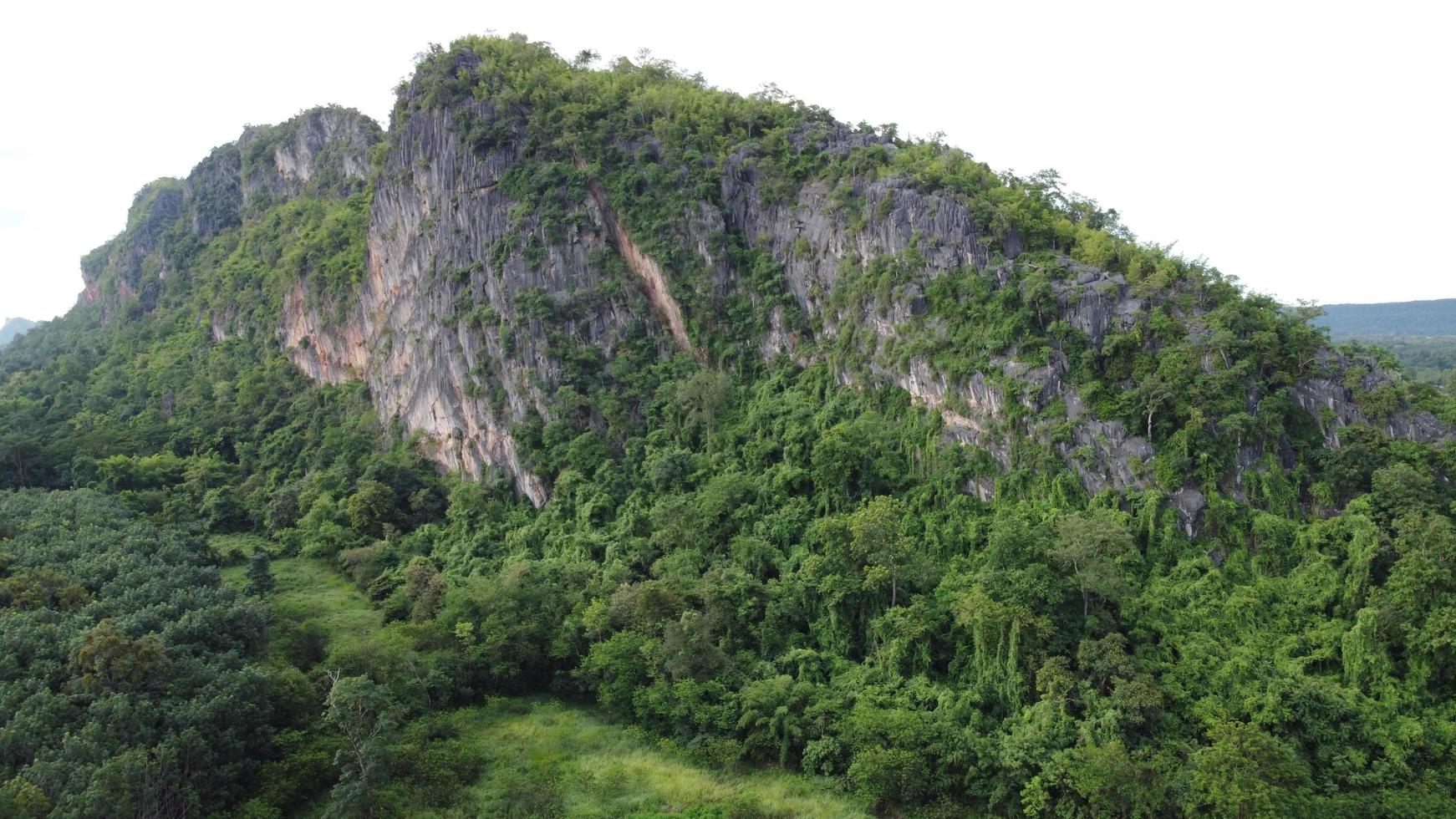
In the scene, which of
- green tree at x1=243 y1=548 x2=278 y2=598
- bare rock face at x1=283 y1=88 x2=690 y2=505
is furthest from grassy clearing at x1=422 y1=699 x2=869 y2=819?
bare rock face at x1=283 y1=88 x2=690 y2=505

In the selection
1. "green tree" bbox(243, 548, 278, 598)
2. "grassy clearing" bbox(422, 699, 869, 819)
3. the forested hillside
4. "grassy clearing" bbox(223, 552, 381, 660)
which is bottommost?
"grassy clearing" bbox(422, 699, 869, 819)

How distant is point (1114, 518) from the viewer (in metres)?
30.3

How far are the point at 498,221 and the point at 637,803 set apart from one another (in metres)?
35.1

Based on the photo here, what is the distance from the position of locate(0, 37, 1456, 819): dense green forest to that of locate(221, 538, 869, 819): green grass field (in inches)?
6.0

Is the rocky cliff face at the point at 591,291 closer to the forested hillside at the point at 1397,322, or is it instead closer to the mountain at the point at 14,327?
the forested hillside at the point at 1397,322

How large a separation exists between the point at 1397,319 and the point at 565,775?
633ft

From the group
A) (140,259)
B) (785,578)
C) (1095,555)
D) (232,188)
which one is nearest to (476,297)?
(785,578)

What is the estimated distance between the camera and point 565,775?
2769cm

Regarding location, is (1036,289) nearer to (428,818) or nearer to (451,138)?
(428,818)

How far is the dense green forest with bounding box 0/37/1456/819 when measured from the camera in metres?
24.3

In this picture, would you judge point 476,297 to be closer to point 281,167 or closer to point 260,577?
point 260,577

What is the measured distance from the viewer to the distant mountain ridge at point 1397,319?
154 metres

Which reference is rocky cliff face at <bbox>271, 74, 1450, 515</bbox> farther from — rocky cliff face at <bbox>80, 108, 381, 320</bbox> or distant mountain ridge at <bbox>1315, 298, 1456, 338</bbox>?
distant mountain ridge at <bbox>1315, 298, 1456, 338</bbox>

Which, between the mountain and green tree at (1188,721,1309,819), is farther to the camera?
the mountain
